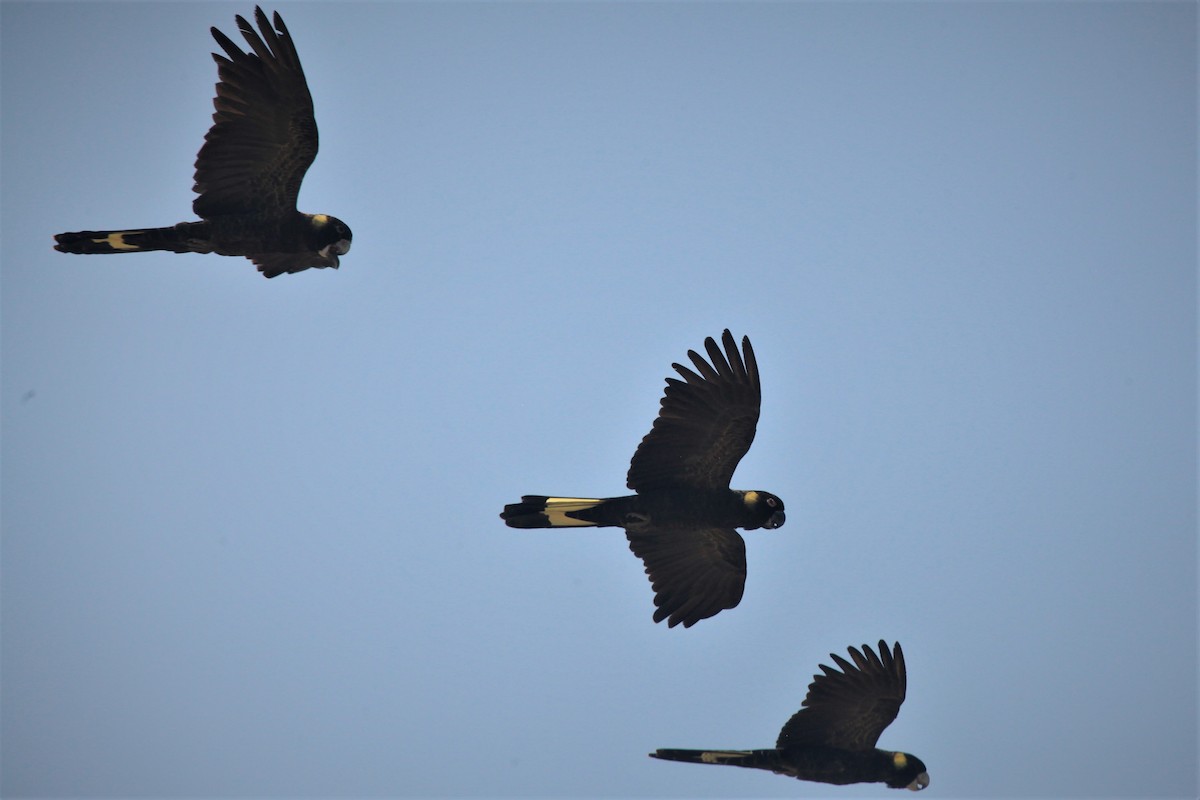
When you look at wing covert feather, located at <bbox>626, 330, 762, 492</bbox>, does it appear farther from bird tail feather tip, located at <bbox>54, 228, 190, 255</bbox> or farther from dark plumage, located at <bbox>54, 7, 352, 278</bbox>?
bird tail feather tip, located at <bbox>54, 228, 190, 255</bbox>

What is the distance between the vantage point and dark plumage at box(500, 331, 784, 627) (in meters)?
16.1

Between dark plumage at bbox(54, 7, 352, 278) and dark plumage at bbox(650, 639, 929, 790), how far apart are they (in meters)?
8.33

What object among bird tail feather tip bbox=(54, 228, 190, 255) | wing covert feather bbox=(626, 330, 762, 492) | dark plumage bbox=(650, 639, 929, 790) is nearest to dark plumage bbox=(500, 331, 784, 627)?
wing covert feather bbox=(626, 330, 762, 492)

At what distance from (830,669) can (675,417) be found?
4068 millimetres

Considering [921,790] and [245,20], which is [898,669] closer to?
[921,790]

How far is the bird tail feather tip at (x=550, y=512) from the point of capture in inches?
645

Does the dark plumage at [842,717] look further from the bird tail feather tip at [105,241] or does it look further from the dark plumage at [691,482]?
the bird tail feather tip at [105,241]

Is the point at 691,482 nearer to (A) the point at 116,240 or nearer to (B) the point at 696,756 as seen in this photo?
(B) the point at 696,756

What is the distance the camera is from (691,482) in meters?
16.5

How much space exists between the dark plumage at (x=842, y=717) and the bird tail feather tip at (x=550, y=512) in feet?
12.7

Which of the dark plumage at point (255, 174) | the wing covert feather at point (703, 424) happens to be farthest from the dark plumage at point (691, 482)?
the dark plumage at point (255, 174)

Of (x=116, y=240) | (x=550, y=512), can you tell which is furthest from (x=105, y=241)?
(x=550, y=512)

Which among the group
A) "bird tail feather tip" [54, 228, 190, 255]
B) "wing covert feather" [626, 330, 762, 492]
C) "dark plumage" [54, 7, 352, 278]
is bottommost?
"wing covert feather" [626, 330, 762, 492]

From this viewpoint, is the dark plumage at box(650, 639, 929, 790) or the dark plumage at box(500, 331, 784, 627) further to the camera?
the dark plumage at box(650, 639, 929, 790)
